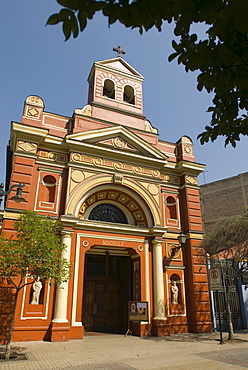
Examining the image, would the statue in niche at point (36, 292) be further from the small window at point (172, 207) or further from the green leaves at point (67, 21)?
the green leaves at point (67, 21)

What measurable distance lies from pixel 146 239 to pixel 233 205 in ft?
67.5

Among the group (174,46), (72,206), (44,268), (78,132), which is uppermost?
(78,132)

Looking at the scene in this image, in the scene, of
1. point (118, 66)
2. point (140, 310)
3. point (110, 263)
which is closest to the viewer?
point (140, 310)

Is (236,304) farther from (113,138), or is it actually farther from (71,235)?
(113,138)

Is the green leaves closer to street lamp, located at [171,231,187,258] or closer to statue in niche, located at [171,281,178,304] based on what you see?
street lamp, located at [171,231,187,258]

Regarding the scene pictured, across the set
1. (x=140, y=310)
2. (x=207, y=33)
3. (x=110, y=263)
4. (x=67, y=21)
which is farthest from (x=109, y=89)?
(x=67, y=21)

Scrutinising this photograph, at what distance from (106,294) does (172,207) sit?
6.37 metres

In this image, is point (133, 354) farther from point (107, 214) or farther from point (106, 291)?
point (107, 214)

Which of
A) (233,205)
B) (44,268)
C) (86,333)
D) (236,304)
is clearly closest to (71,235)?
(44,268)

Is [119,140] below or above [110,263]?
above

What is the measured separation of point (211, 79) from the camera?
143 inches

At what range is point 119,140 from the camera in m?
16.4

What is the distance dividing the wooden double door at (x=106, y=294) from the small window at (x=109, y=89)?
10665 mm

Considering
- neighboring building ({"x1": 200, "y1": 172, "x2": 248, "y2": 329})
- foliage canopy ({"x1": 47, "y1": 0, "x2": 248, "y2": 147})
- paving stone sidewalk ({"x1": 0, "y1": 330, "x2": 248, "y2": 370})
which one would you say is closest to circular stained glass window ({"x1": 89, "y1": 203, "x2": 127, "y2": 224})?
paving stone sidewalk ({"x1": 0, "y1": 330, "x2": 248, "y2": 370})
